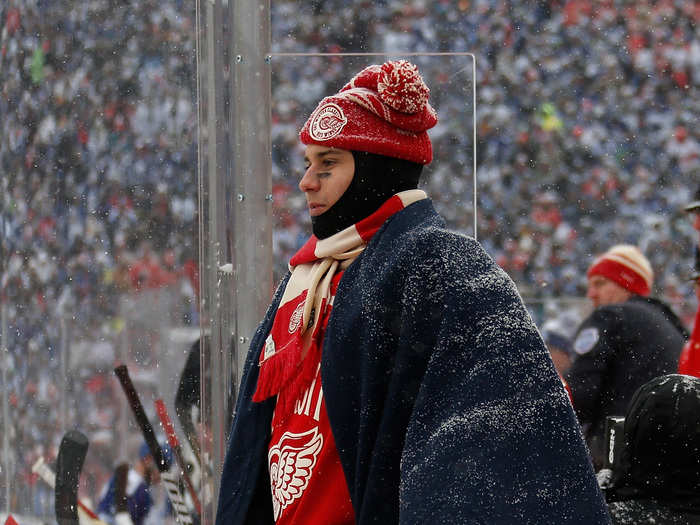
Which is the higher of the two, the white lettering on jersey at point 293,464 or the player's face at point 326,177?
the player's face at point 326,177

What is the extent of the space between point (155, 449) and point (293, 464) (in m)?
0.67

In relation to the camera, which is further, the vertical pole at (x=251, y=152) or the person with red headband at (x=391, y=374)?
the vertical pole at (x=251, y=152)

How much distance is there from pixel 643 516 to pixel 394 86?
83 cm

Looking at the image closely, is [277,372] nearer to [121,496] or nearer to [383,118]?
[383,118]

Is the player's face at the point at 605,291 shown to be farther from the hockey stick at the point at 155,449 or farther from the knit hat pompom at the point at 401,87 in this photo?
the knit hat pompom at the point at 401,87

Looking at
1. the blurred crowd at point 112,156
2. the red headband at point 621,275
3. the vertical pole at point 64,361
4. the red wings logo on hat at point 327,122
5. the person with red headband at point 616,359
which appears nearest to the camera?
the red wings logo on hat at point 327,122

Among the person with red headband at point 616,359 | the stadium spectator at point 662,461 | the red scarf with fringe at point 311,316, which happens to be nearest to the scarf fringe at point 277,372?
the red scarf with fringe at point 311,316

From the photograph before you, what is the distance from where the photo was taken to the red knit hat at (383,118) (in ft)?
6.13

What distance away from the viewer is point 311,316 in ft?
6.06

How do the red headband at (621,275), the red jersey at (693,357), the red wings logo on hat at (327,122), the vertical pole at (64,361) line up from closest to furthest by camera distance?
the red wings logo on hat at (327,122), the vertical pole at (64,361), the red jersey at (693,357), the red headband at (621,275)

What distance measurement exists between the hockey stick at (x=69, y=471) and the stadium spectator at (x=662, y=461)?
1130 millimetres

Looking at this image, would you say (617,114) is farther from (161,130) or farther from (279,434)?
(279,434)

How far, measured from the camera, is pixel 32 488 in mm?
2508

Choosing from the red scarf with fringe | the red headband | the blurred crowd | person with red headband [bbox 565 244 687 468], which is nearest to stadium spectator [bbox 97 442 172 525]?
the blurred crowd
